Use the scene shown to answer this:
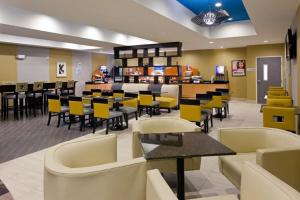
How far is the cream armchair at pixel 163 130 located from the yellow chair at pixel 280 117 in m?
2.16

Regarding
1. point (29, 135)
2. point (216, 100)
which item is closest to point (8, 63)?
point (29, 135)

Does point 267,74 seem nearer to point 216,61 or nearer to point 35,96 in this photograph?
point 216,61

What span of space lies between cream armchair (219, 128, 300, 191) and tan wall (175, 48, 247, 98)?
10.2 metres

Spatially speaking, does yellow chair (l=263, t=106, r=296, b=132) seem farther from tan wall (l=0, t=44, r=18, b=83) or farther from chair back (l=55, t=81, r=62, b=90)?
tan wall (l=0, t=44, r=18, b=83)

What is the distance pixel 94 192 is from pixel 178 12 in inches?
221

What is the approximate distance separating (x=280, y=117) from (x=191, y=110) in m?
1.73

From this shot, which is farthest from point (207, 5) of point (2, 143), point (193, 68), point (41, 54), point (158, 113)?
point (41, 54)

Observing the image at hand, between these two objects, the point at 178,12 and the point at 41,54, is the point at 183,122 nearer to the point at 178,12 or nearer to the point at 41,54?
the point at 178,12

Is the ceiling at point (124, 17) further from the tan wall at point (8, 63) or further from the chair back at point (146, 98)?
the tan wall at point (8, 63)

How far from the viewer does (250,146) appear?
9.54 ft

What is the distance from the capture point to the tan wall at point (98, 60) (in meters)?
14.7

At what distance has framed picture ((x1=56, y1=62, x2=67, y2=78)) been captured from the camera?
1228 cm

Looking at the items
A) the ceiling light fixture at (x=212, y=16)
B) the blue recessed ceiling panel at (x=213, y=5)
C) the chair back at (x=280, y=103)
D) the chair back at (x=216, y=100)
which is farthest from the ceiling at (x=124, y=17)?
the chair back at (x=216, y=100)

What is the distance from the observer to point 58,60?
40.3ft
